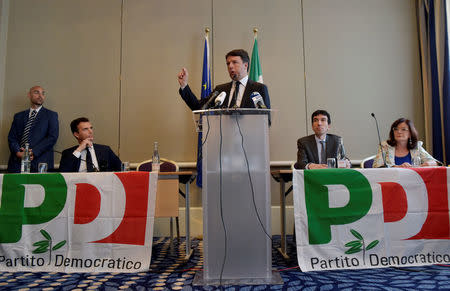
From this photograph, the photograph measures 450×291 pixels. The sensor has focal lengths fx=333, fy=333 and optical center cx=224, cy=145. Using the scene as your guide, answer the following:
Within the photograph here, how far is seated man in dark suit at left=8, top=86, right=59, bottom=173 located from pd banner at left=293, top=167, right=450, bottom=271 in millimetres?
2943

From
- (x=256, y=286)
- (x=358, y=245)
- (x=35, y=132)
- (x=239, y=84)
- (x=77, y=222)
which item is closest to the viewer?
(x=256, y=286)

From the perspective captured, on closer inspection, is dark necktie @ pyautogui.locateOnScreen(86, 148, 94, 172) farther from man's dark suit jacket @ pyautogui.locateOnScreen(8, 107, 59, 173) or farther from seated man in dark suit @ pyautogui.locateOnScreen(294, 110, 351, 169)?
seated man in dark suit @ pyautogui.locateOnScreen(294, 110, 351, 169)

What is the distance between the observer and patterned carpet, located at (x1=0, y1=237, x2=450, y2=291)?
188 cm

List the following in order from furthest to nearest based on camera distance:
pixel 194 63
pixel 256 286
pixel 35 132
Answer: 1. pixel 194 63
2. pixel 35 132
3. pixel 256 286

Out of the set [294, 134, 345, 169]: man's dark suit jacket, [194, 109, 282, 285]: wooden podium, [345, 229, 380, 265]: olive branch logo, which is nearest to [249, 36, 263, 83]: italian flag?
[294, 134, 345, 169]: man's dark suit jacket

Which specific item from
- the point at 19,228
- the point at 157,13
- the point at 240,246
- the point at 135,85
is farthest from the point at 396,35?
the point at 19,228

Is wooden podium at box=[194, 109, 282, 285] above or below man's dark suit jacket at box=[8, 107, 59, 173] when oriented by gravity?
below

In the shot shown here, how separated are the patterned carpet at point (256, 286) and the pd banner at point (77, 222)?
3.8 inches

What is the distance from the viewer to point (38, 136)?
148 inches

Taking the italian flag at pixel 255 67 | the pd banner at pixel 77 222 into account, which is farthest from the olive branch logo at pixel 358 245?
the italian flag at pixel 255 67

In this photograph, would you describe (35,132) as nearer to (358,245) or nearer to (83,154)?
(83,154)

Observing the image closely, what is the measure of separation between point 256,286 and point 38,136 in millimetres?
3102

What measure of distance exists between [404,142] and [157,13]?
10.4 ft

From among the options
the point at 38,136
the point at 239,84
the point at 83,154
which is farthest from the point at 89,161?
the point at 239,84
